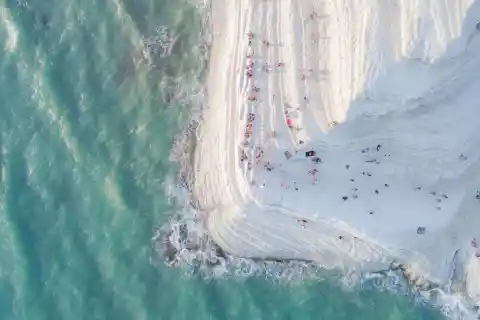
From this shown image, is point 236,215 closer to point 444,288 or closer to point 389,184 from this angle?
point 389,184

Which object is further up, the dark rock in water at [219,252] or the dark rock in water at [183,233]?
the dark rock in water at [183,233]

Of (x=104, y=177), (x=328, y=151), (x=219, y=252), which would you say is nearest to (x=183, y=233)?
(x=219, y=252)

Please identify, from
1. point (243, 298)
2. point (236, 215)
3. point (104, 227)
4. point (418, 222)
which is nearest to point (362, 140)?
point (418, 222)

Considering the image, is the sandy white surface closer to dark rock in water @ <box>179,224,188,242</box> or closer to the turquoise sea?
dark rock in water @ <box>179,224,188,242</box>

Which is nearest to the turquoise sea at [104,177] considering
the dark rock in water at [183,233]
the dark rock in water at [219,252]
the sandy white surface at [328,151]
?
the dark rock in water at [183,233]

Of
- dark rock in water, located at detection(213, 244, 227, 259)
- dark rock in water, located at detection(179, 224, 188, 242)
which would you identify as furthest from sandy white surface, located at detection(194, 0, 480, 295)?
dark rock in water, located at detection(179, 224, 188, 242)

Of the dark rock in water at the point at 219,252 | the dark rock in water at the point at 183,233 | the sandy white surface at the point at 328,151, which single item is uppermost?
the sandy white surface at the point at 328,151

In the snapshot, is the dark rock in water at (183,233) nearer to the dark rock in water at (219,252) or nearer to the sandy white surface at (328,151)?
the sandy white surface at (328,151)
